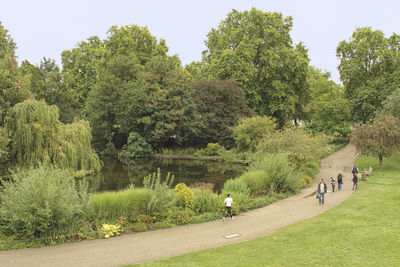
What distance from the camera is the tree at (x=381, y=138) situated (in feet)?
105

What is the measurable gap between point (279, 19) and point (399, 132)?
28.2m

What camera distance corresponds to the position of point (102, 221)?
46.8 feet

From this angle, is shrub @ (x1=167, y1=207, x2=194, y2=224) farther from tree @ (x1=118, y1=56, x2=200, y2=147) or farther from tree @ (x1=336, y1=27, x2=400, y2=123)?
tree @ (x1=336, y1=27, x2=400, y2=123)

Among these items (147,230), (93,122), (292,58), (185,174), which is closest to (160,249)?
(147,230)

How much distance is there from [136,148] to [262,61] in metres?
23.5

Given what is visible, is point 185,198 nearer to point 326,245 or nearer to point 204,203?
point 204,203

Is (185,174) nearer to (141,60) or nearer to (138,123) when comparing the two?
(138,123)

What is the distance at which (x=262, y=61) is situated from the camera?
5222 centimetres

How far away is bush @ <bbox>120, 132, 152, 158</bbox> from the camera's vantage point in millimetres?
48719

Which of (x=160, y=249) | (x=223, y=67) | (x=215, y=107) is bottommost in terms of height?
(x=160, y=249)

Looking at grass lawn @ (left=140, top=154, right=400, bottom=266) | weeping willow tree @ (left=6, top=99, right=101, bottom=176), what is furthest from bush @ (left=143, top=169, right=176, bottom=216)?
weeping willow tree @ (left=6, top=99, right=101, bottom=176)

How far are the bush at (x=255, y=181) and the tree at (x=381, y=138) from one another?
50.8 ft

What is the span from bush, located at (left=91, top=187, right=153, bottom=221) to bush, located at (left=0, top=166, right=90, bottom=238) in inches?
56.1

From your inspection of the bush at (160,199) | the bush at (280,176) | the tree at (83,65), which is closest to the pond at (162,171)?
the bush at (280,176)
